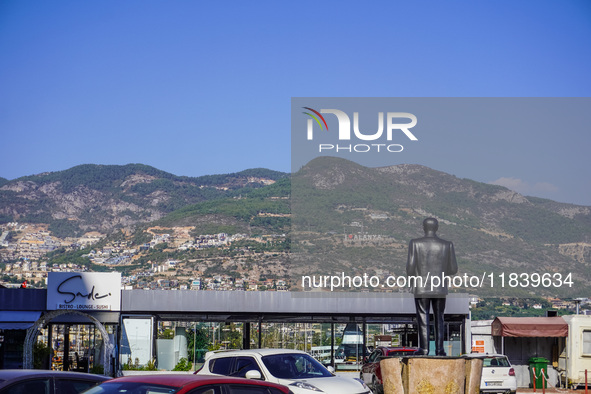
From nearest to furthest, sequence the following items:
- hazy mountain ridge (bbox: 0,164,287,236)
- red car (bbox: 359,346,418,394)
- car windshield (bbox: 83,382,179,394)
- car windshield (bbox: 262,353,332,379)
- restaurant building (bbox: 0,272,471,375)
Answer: car windshield (bbox: 83,382,179,394)
car windshield (bbox: 262,353,332,379)
red car (bbox: 359,346,418,394)
restaurant building (bbox: 0,272,471,375)
hazy mountain ridge (bbox: 0,164,287,236)

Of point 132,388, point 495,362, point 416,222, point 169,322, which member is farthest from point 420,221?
point 132,388

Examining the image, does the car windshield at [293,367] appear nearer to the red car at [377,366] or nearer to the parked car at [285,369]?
the parked car at [285,369]

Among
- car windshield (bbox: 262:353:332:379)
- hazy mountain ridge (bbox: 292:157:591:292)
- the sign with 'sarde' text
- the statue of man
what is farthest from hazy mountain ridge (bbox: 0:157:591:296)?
car windshield (bbox: 262:353:332:379)

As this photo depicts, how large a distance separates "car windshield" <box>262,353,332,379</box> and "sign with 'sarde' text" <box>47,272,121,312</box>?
51.1 ft

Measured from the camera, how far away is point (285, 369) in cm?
1422

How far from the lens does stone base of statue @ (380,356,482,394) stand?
1359 cm

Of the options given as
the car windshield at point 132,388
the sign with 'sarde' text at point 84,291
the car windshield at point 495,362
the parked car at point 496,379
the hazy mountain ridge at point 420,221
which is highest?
the hazy mountain ridge at point 420,221

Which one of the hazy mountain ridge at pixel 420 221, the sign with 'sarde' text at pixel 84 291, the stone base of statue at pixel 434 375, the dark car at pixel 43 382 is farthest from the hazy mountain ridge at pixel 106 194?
the dark car at pixel 43 382

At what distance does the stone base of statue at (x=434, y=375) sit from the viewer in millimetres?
13594

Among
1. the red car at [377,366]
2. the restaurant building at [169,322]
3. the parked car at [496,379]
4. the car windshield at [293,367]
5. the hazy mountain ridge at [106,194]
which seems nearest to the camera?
the car windshield at [293,367]

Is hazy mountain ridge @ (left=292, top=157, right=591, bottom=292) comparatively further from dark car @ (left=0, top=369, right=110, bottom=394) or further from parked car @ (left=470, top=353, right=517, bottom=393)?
dark car @ (left=0, top=369, right=110, bottom=394)

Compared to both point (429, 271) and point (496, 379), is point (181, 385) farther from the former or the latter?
point (496, 379)

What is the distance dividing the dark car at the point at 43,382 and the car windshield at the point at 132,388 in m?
1.28

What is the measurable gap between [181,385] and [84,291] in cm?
2247
